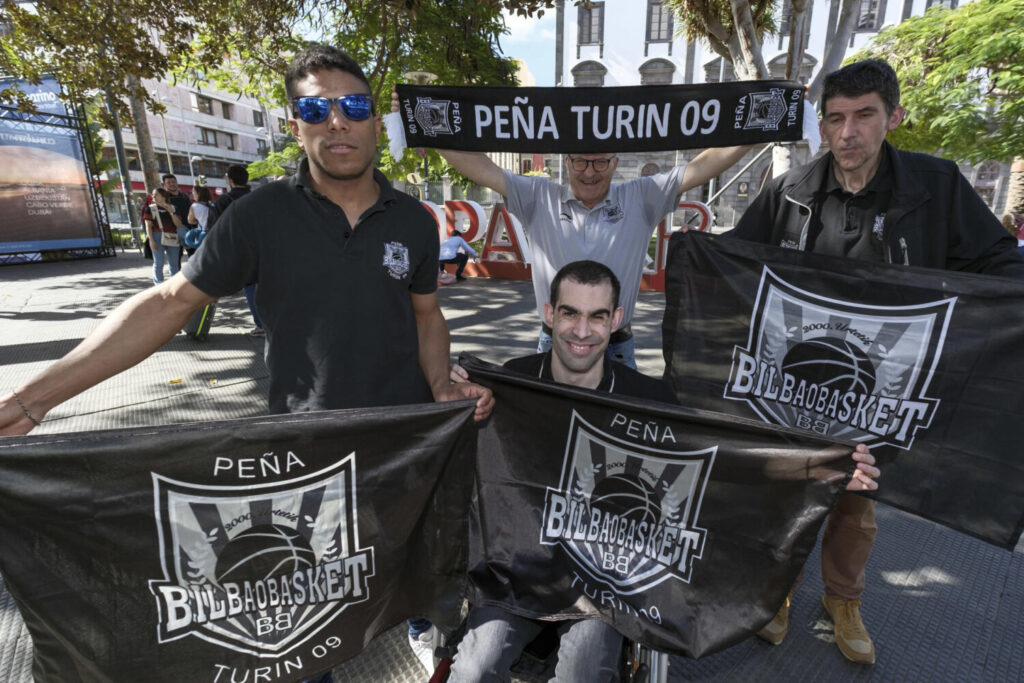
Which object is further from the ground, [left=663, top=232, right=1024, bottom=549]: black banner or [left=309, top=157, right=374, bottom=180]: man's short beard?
[left=309, top=157, right=374, bottom=180]: man's short beard

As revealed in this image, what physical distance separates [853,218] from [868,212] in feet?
0.18

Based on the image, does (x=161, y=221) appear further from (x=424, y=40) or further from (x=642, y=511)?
(x=642, y=511)

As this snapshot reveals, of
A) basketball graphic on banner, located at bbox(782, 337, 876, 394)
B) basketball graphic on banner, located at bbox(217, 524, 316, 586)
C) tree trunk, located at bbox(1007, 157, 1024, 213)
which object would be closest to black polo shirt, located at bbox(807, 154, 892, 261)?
basketball graphic on banner, located at bbox(782, 337, 876, 394)

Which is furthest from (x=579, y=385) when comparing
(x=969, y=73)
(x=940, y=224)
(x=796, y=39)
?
(x=969, y=73)

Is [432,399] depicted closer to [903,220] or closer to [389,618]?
[389,618]

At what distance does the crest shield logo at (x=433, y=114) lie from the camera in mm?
2676

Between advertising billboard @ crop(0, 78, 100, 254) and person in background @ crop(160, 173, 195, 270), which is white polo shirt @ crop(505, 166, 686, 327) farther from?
advertising billboard @ crop(0, 78, 100, 254)

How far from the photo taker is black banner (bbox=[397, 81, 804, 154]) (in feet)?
8.48

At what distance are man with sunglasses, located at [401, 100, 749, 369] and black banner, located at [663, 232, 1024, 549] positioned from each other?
0.46 m

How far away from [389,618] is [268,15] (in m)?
9.24

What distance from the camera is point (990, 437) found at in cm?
198

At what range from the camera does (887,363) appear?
2100 mm

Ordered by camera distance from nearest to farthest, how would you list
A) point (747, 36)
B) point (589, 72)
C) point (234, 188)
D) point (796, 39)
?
point (234, 188) < point (747, 36) < point (796, 39) < point (589, 72)

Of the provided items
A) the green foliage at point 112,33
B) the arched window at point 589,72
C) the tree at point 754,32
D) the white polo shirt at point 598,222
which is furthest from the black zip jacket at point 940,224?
the arched window at point 589,72
